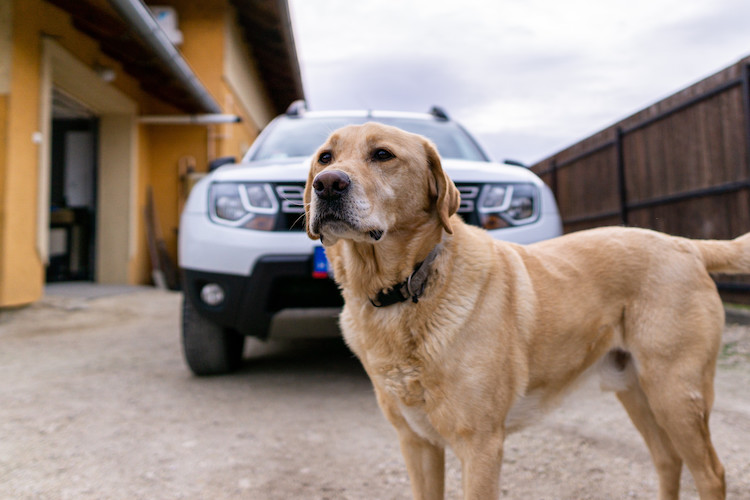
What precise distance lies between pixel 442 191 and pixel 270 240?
4.65 ft

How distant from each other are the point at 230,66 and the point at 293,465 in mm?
10618

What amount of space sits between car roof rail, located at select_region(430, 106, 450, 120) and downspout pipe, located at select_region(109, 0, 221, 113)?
3.66 meters

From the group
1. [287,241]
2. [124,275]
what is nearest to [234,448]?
[287,241]

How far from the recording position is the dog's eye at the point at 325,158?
72.3 inches

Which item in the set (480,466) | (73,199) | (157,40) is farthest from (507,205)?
(73,199)

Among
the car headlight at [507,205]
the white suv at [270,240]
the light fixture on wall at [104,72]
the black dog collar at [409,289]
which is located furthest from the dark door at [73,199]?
the black dog collar at [409,289]

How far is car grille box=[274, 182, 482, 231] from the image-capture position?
9.43 ft

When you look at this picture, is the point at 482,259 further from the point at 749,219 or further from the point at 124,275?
the point at 124,275

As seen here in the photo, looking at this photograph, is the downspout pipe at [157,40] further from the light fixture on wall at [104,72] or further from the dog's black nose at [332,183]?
the dog's black nose at [332,183]

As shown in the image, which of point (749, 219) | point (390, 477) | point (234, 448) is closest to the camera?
point (390, 477)

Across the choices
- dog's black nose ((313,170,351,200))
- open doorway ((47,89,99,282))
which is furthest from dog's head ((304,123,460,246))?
open doorway ((47,89,99,282))

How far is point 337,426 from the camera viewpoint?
256 centimetres

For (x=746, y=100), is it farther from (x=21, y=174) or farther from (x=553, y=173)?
(x=21, y=174)

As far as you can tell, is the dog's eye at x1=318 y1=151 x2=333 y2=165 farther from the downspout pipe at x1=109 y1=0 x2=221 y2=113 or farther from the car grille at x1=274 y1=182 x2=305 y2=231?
the downspout pipe at x1=109 y1=0 x2=221 y2=113
